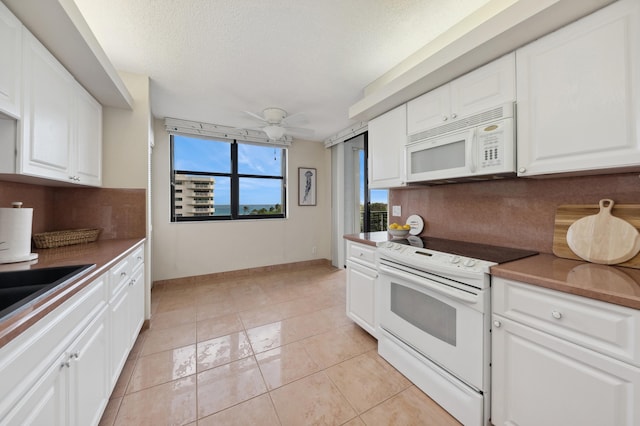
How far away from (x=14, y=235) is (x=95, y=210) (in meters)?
0.95

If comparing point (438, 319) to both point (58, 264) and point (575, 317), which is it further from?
point (58, 264)

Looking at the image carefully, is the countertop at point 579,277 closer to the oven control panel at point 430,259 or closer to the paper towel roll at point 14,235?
the oven control panel at point 430,259

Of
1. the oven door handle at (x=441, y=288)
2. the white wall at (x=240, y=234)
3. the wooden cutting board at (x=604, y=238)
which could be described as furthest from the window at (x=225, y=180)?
the wooden cutting board at (x=604, y=238)

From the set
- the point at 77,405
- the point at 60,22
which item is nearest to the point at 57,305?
the point at 77,405

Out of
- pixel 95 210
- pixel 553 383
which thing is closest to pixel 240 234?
pixel 95 210

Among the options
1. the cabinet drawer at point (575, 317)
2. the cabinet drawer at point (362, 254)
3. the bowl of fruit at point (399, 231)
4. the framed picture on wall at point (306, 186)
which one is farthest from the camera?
the framed picture on wall at point (306, 186)

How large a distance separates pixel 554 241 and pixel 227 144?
13.4 feet

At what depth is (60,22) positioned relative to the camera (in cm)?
125

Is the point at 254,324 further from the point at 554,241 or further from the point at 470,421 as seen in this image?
the point at 554,241

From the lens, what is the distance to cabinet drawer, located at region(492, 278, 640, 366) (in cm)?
84

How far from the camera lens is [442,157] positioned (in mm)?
1748

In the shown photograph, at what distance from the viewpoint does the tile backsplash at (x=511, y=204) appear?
1317mm

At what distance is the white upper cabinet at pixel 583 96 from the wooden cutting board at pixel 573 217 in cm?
28

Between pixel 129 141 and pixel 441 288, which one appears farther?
pixel 129 141
